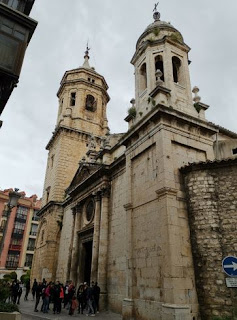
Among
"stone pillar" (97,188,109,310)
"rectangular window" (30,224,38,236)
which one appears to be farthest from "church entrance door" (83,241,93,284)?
"rectangular window" (30,224,38,236)

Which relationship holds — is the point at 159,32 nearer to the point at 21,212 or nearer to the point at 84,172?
the point at 84,172

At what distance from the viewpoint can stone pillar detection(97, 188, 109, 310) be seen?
41.9 ft

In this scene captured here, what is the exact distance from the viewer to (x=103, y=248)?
545 inches

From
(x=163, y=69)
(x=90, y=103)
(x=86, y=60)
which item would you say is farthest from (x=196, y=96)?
(x=86, y=60)

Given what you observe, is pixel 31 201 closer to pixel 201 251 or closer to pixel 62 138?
pixel 62 138

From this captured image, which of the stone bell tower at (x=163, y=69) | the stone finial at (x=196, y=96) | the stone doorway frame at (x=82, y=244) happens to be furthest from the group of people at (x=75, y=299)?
the stone finial at (x=196, y=96)

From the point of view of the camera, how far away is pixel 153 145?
1084cm

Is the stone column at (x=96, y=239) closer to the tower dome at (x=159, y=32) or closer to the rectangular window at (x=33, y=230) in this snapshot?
the tower dome at (x=159, y=32)

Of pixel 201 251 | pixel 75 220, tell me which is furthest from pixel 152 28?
pixel 75 220

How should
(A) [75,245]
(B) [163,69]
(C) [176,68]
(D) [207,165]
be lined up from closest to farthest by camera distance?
1. (D) [207,165]
2. (B) [163,69]
3. (C) [176,68]
4. (A) [75,245]

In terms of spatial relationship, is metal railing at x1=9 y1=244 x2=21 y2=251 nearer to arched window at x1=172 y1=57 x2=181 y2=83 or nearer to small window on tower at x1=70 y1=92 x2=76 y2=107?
small window on tower at x1=70 y1=92 x2=76 y2=107

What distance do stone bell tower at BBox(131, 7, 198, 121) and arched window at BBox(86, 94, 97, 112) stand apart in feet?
43.6

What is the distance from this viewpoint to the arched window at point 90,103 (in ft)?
92.4

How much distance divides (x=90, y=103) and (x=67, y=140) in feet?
19.8
